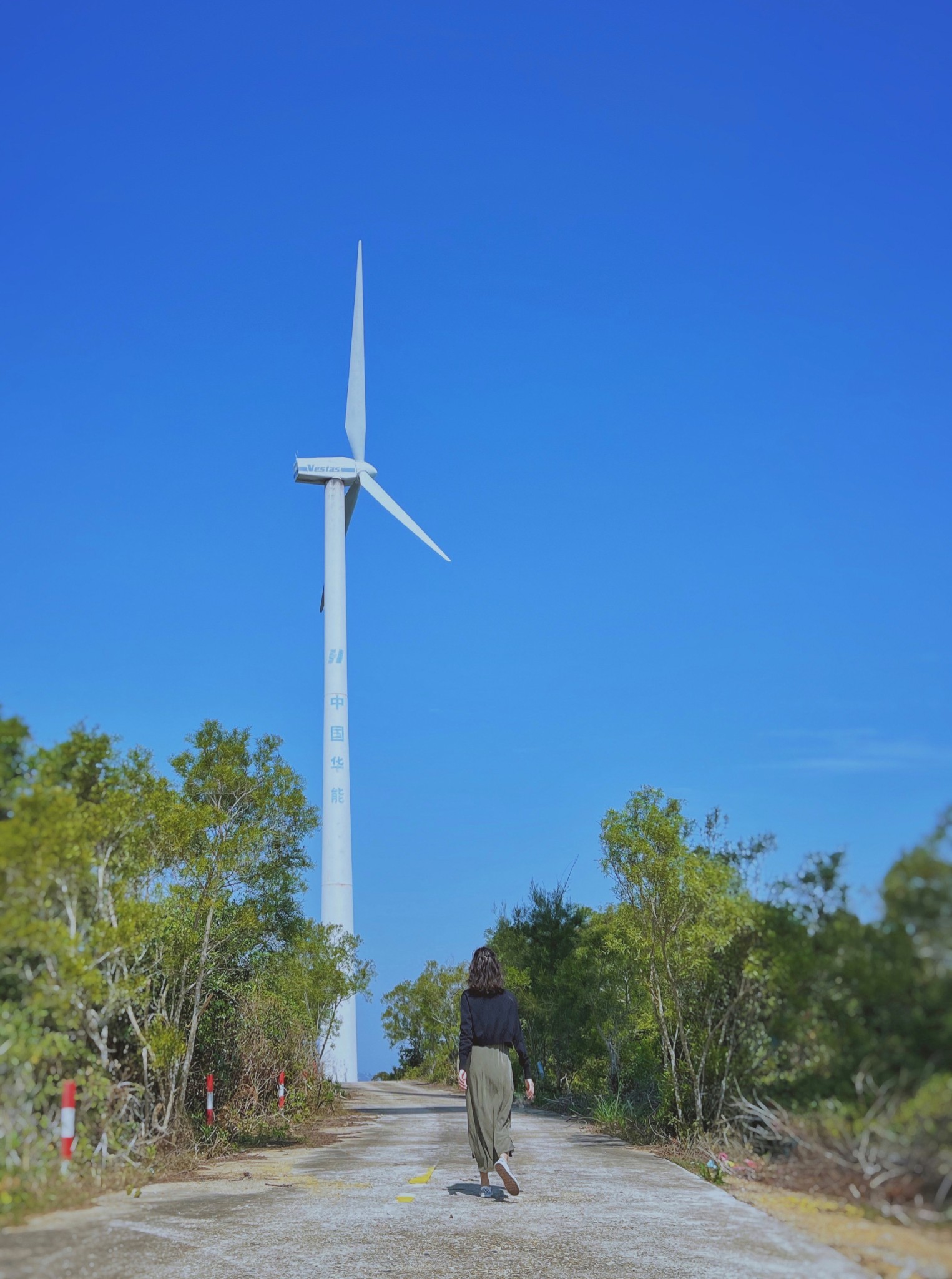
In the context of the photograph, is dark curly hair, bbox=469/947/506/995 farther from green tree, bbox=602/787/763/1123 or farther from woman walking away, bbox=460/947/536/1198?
green tree, bbox=602/787/763/1123

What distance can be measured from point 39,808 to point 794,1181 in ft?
15.6

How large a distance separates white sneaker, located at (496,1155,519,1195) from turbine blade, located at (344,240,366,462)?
38729mm

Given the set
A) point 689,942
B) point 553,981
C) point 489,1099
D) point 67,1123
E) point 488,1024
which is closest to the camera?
point 67,1123

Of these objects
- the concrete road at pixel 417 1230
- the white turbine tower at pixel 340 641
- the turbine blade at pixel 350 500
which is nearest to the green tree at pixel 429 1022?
the white turbine tower at pixel 340 641

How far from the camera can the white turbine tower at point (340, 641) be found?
4419 centimetres

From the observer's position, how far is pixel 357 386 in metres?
46.9

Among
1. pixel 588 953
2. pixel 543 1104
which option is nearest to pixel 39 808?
pixel 588 953

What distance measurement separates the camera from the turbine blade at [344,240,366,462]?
4591 centimetres

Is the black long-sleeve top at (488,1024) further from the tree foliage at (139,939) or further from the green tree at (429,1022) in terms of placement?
the green tree at (429,1022)

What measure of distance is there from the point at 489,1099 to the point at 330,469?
3840cm

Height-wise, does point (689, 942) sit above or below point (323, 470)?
below

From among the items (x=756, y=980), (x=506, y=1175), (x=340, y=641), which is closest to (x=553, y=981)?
(x=340, y=641)

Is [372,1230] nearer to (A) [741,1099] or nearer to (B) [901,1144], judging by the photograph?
(A) [741,1099]

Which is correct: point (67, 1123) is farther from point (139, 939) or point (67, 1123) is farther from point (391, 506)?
point (391, 506)
